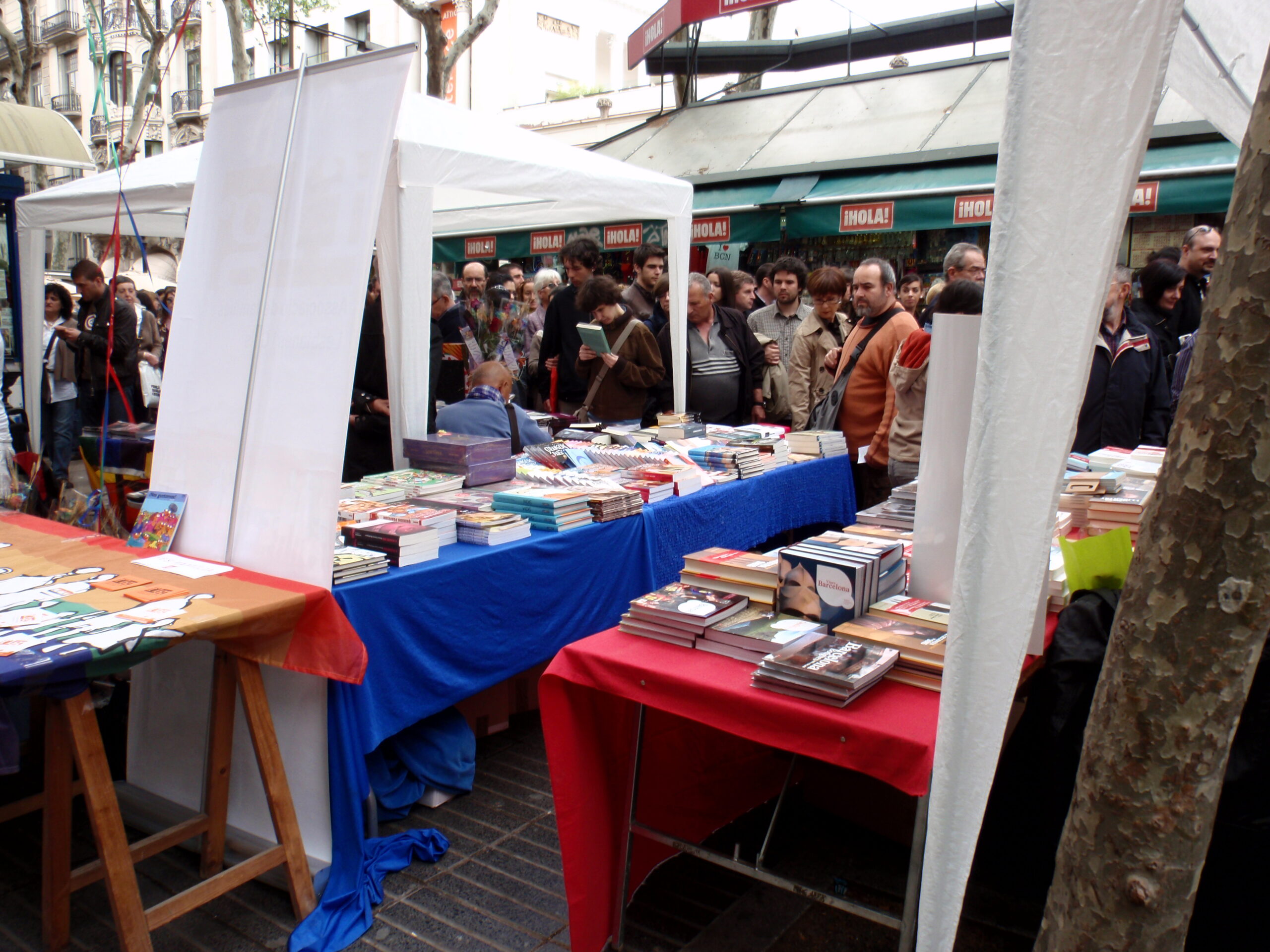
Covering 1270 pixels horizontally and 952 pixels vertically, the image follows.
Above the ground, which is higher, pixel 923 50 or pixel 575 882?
pixel 923 50

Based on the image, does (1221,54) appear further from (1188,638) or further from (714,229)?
(714,229)

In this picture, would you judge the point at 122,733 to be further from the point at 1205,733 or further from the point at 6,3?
the point at 6,3

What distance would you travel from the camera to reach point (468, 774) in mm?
2996

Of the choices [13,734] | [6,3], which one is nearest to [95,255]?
[13,734]

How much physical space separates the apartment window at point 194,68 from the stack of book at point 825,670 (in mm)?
30218

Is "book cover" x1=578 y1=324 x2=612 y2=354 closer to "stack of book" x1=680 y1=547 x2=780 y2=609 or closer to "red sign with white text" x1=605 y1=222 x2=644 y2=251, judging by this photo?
"stack of book" x1=680 y1=547 x2=780 y2=609

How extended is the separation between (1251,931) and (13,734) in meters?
2.55

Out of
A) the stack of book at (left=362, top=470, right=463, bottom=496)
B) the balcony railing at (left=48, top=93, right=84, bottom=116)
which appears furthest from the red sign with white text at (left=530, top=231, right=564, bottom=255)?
the balcony railing at (left=48, top=93, right=84, bottom=116)

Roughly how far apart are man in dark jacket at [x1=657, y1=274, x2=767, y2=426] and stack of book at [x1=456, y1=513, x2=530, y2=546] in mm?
2665

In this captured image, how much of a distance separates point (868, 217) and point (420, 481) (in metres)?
6.60

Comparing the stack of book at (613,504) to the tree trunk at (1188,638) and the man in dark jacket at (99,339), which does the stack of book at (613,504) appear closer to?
the tree trunk at (1188,638)

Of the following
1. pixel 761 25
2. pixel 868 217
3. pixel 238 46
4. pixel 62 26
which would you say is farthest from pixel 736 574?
pixel 62 26

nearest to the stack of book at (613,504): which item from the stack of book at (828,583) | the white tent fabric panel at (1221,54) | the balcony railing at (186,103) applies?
the stack of book at (828,583)

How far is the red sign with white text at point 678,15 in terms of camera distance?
959cm
